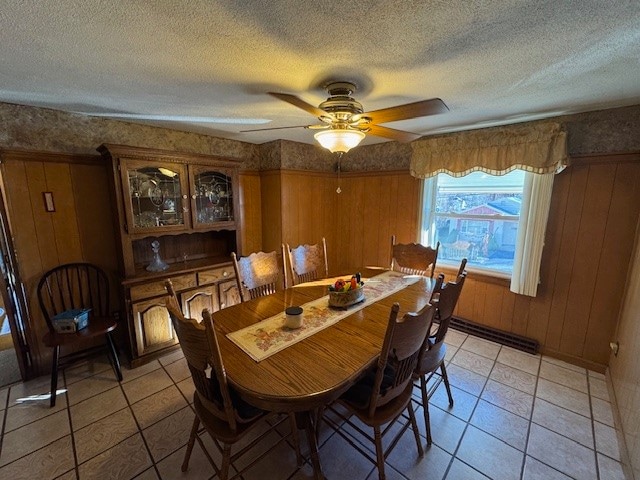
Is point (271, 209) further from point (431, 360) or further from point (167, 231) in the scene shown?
point (431, 360)

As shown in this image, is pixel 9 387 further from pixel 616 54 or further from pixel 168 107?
pixel 616 54

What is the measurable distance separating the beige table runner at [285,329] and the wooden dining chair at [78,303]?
1.50 meters

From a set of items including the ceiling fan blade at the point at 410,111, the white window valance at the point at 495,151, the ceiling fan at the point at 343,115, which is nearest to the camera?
the ceiling fan blade at the point at 410,111

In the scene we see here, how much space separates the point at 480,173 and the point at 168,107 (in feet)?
9.78

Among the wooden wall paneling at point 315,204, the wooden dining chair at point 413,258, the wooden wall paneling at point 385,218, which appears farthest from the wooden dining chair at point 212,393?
the wooden wall paneling at point 385,218

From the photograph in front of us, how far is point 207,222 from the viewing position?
285cm

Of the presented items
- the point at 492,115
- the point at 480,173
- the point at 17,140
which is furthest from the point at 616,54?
the point at 17,140

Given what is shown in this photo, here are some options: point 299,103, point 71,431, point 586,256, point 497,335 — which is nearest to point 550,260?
point 586,256

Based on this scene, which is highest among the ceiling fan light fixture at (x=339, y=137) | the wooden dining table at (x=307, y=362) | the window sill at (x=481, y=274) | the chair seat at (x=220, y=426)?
the ceiling fan light fixture at (x=339, y=137)

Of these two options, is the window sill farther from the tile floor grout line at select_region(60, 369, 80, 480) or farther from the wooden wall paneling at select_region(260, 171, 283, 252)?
the tile floor grout line at select_region(60, 369, 80, 480)

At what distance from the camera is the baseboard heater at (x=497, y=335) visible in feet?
8.72

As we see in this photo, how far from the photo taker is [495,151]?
260 centimetres

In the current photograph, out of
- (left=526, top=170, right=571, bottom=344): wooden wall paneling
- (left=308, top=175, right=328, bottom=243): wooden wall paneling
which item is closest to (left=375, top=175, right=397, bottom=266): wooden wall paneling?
(left=308, top=175, right=328, bottom=243): wooden wall paneling

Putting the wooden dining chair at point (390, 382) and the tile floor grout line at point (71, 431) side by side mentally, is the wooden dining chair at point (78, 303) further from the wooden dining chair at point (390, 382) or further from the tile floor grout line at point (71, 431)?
the wooden dining chair at point (390, 382)
